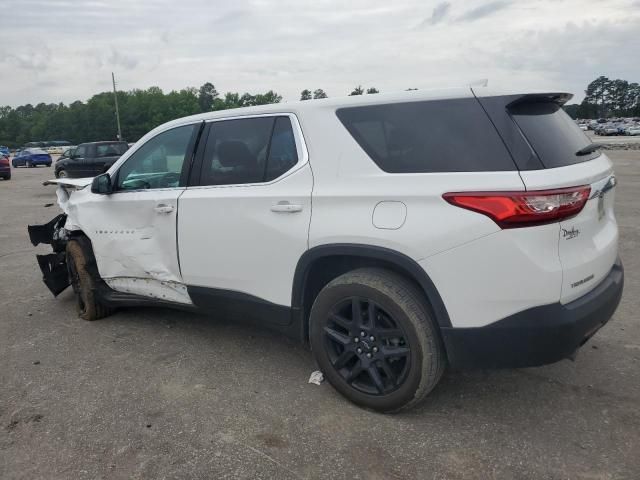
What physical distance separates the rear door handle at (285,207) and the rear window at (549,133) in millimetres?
1289

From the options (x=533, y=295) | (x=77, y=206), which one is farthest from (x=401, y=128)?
(x=77, y=206)

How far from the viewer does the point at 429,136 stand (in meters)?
2.79

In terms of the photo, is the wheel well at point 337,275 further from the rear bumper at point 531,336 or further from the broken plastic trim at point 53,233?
the broken plastic trim at point 53,233

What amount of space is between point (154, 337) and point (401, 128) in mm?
2728

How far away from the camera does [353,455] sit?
2.69m

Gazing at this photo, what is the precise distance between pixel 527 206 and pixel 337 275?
124cm

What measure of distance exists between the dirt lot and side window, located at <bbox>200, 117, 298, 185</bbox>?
1348 mm

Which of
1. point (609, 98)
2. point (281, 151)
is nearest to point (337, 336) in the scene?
point (281, 151)

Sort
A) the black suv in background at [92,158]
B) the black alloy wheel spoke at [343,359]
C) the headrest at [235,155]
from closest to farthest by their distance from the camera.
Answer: the black alloy wheel spoke at [343,359] < the headrest at [235,155] < the black suv in background at [92,158]

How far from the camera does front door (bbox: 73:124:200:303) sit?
3.91 meters

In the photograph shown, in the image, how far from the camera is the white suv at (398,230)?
2512mm

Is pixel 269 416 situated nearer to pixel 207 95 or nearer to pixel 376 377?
pixel 376 377

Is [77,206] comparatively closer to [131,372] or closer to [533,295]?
[131,372]

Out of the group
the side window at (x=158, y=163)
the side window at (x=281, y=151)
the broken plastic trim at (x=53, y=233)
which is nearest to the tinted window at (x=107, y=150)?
the broken plastic trim at (x=53, y=233)
